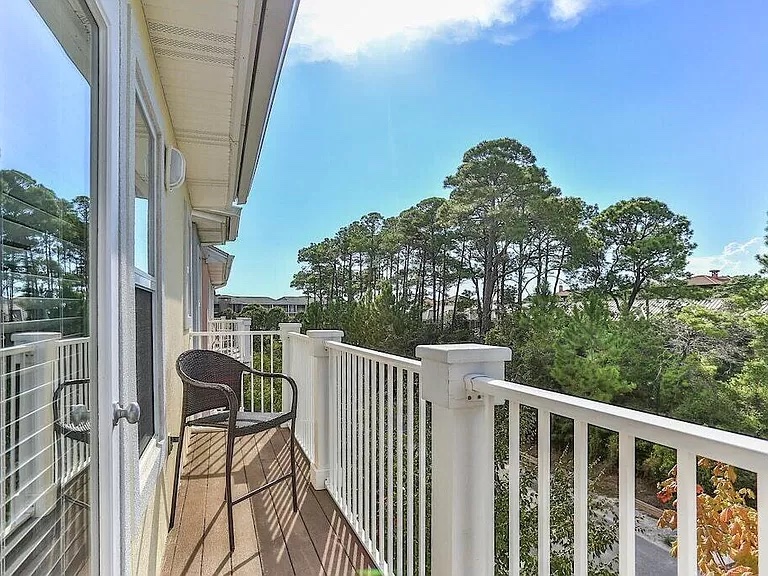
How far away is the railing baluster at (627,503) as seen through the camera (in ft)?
2.80

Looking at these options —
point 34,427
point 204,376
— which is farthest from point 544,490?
point 204,376

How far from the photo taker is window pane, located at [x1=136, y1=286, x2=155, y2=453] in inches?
76.6

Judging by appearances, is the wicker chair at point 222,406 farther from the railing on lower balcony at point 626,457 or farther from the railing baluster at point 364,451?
the railing on lower balcony at point 626,457

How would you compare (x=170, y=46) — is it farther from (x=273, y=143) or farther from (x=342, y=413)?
(x=273, y=143)

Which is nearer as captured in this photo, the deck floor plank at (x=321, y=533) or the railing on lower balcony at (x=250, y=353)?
the deck floor plank at (x=321, y=533)

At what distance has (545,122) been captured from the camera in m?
30.4

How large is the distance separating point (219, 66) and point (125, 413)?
1663 mm

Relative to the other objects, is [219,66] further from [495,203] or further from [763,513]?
[495,203]

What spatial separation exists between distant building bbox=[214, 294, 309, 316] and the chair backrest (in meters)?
20.2

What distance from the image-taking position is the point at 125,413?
4.20 feet

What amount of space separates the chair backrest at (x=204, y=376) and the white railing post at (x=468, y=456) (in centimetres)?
171

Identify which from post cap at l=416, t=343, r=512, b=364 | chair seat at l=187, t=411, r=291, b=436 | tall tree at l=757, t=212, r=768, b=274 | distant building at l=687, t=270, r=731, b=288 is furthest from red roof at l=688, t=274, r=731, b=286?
post cap at l=416, t=343, r=512, b=364

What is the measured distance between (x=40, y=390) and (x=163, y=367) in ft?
5.90

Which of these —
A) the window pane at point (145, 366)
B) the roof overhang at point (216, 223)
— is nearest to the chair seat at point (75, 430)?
the window pane at point (145, 366)
